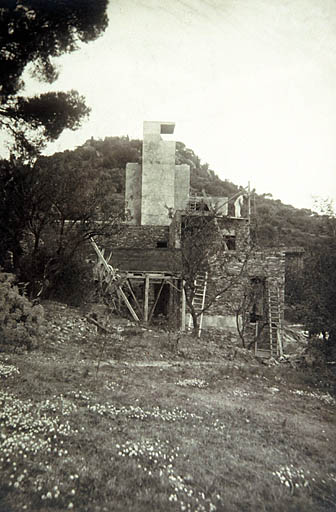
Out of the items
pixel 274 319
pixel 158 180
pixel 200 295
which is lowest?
pixel 274 319

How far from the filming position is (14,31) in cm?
525

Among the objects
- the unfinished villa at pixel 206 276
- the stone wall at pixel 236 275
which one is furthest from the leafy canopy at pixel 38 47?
the stone wall at pixel 236 275

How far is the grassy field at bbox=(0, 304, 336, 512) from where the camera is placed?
3.63 metres

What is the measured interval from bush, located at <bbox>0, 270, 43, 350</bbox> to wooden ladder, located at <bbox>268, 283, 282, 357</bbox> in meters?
11.1

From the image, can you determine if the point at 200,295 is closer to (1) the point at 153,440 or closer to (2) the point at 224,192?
(1) the point at 153,440

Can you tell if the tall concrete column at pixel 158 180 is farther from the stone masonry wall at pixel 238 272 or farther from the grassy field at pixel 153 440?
the grassy field at pixel 153 440

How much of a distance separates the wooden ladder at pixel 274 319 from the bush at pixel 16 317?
1106 centimetres

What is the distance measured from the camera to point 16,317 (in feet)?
18.8

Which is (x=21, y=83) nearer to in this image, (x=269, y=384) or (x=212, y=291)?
(x=269, y=384)

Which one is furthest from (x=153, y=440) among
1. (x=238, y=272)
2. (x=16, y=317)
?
(x=238, y=272)

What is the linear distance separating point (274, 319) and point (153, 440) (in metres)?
12.6

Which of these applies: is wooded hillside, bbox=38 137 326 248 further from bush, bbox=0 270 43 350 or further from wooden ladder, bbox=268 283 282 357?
bush, bbox=0 270 43 350

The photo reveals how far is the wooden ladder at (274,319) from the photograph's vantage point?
15.4 meters

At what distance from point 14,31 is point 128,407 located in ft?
18.5
